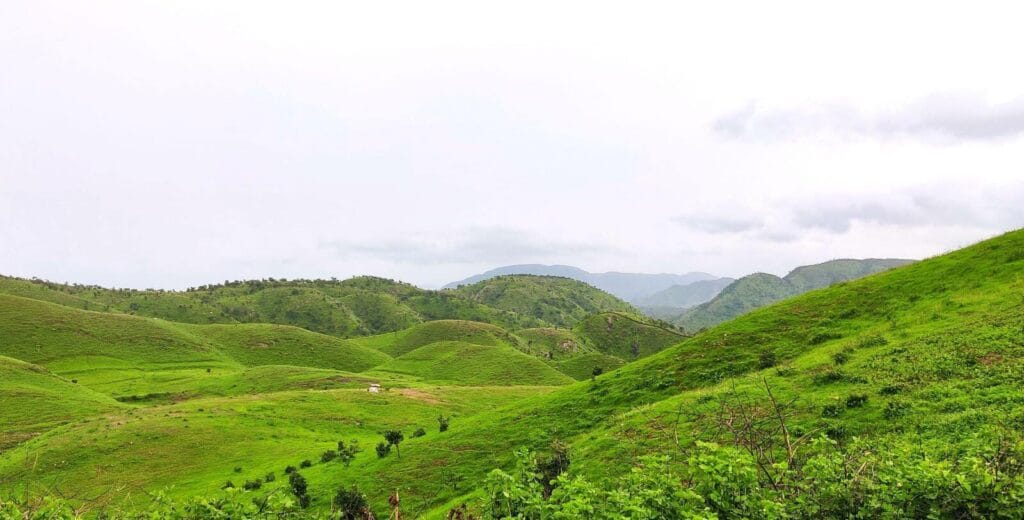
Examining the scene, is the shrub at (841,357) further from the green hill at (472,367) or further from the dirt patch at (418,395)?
the green hill at (472,367)

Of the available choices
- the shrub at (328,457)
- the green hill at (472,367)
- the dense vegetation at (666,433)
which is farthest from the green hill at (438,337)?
the shrub at (328,457)

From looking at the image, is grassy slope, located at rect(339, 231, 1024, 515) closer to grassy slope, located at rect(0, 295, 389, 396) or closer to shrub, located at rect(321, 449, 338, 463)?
shrub, located at rect(321, 449, 338, 463)

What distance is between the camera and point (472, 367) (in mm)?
123438

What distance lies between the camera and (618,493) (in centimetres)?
778

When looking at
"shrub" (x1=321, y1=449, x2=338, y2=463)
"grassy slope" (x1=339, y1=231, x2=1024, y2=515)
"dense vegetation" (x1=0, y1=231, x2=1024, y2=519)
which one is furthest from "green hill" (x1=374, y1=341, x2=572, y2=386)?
"grassy slope" (x1=339, y1=231, x2=1024, y2=515)

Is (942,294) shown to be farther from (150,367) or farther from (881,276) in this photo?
(150,367)

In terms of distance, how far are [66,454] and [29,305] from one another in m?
118

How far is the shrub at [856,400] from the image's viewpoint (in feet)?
70.9

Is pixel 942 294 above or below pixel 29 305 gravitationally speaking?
below

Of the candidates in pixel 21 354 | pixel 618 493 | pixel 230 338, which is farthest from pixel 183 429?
pixel 230 338

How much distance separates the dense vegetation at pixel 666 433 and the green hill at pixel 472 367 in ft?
91.6

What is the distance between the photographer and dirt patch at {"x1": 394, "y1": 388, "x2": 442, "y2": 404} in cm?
7919

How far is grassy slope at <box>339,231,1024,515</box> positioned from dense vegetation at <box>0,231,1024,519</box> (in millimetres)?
168

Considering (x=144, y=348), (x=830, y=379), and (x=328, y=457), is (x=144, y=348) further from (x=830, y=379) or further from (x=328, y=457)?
(x=830, y=379)
